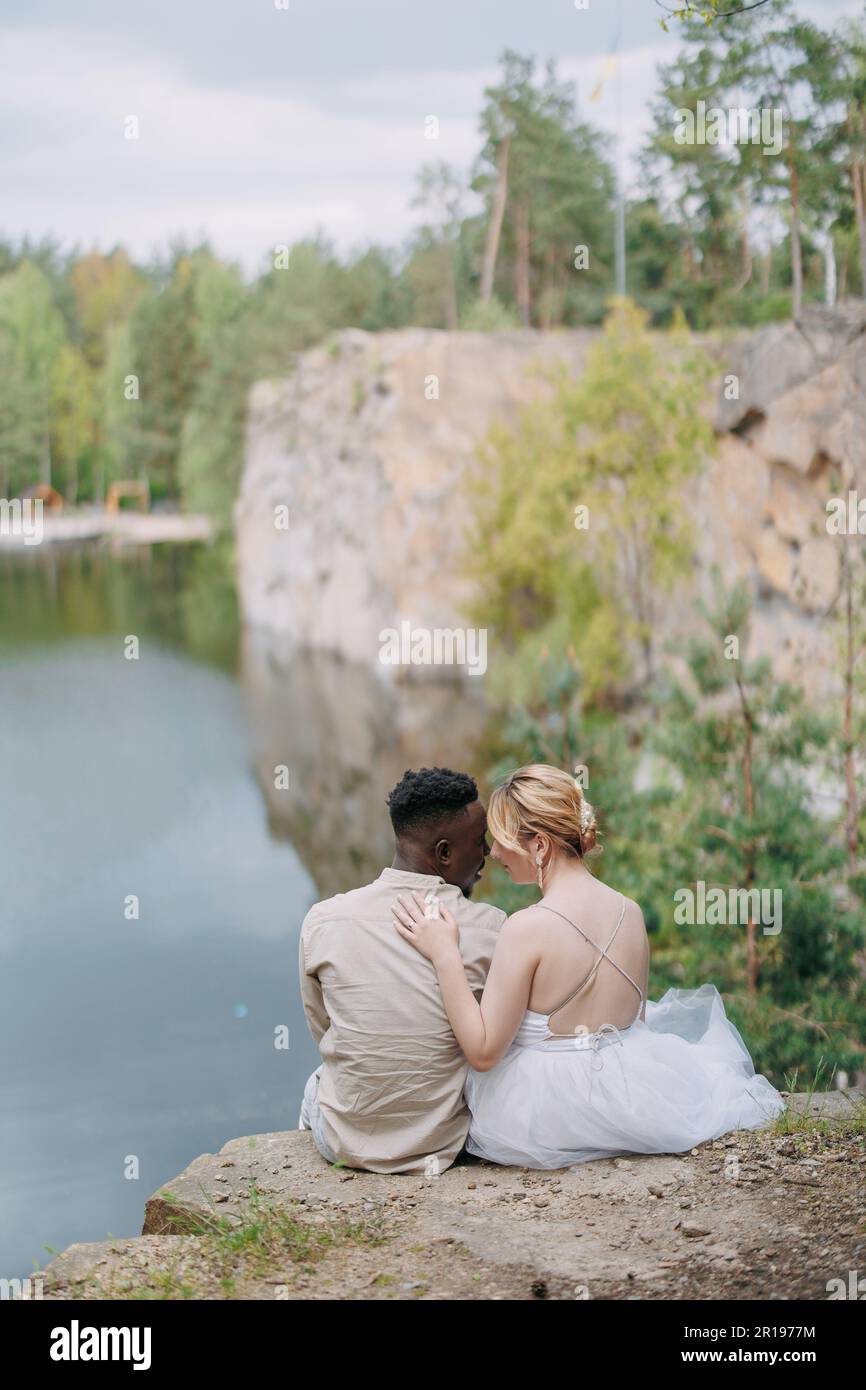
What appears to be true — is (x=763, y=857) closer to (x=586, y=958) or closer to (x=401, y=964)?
(x=586, y=958)

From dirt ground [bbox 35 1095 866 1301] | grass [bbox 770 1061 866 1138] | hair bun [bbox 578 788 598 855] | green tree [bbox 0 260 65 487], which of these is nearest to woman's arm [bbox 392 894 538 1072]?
hair bun [bbox 578 788 598 855]

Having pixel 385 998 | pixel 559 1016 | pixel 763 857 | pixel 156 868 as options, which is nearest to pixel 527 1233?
pixel 559 1016

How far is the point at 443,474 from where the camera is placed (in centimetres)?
3019

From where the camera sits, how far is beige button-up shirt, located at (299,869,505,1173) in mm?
3254

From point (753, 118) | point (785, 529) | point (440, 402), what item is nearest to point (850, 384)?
point (785, 529)

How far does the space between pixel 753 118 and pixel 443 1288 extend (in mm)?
20688

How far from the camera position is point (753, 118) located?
20.6 m

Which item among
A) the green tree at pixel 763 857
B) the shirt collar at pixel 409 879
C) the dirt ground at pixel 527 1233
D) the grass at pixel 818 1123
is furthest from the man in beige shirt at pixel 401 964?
the green tree at pixel 763 857

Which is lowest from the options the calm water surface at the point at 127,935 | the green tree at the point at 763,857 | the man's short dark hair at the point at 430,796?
the calm water surface at the point at 127,935

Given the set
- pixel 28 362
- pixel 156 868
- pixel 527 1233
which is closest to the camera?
pixel 527 1233

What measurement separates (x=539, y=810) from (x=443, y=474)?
90.0 ft

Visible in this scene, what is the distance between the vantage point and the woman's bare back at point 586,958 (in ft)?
10.5

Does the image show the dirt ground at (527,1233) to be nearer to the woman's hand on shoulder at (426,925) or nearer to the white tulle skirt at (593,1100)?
the white tulle skirt at (593,1100)
